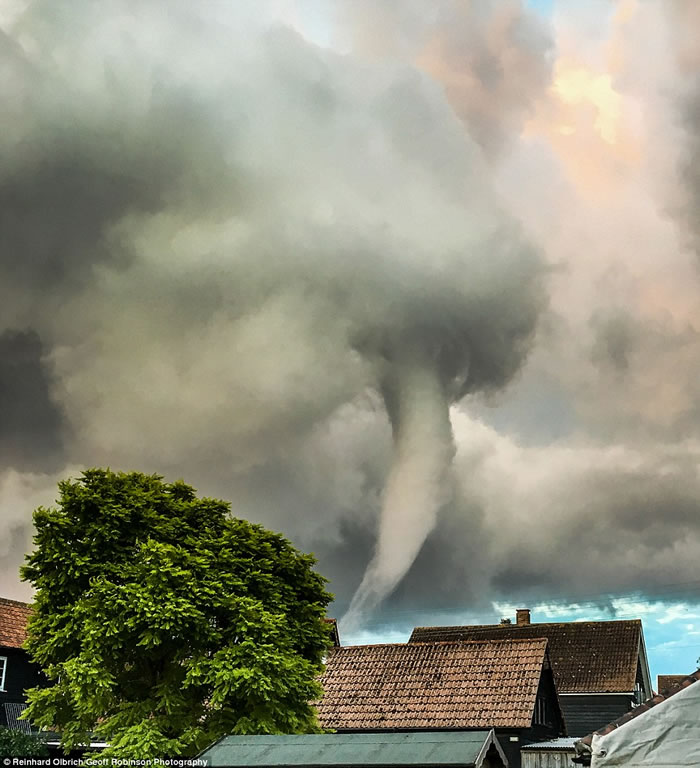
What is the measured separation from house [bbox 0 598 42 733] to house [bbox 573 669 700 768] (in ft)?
133

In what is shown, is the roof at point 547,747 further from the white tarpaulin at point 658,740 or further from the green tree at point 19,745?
the white tarpaulin at point 658,740

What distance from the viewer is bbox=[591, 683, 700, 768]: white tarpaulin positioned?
1145 centimetres

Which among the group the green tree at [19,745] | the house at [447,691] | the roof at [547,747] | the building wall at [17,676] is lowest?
the roof at [547,747]

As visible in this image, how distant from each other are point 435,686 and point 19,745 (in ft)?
61.9

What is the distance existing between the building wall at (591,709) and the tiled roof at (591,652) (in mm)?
447

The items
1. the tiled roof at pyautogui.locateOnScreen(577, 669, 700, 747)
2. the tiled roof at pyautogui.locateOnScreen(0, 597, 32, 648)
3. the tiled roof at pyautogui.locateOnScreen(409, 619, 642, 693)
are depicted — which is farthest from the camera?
the tiled roof at pyautogui.locateOnScreen(409, 619, 642, 693)

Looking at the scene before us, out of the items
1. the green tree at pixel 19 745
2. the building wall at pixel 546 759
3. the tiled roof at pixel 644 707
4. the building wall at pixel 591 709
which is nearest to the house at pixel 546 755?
the building wall at pixel 546 759

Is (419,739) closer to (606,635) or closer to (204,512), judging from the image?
(204,512)

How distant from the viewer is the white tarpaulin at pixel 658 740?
11445 millimetres

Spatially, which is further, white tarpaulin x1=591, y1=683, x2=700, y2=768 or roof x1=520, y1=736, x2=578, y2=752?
roof x1=520, y1=736, x2=578, y2=752

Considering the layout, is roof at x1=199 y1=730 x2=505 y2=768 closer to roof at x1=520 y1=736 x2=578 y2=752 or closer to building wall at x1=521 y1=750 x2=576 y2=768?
building wall at x1=521 y1=750 x2=576 y2=768

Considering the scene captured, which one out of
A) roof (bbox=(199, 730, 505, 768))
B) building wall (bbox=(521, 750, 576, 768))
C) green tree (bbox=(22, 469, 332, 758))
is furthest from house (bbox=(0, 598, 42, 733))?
roof (bbox=(199, 730, 505, 768))

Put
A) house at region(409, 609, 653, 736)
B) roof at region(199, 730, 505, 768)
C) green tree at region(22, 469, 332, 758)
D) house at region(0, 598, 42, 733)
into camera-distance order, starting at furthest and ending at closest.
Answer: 1. house at region(409, 609, 653, 736)
2. house at region(0, 598, 42, 733)
3. green tree at region(22, 469, 332, 758)
4. roof at region(199, 730, 505, 768)

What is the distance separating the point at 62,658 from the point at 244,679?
24.4ft
